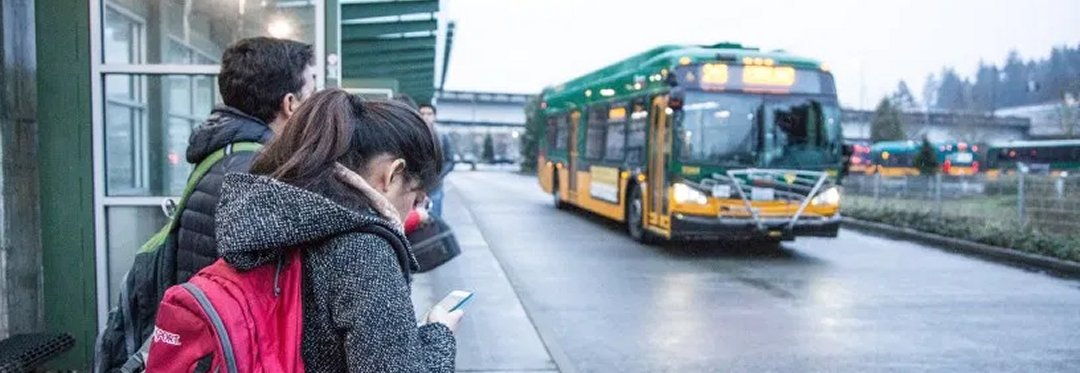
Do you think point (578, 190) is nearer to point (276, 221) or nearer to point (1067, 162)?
point (276, 221)

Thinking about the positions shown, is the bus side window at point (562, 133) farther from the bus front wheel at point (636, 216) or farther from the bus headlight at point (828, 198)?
the bus headlight at point (828, 198)

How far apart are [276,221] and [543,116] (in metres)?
23.3

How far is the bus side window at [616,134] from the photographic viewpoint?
15.9 metres

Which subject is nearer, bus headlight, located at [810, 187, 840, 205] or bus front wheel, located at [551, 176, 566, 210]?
bus headlight, located at [810, 187, 840, 205]

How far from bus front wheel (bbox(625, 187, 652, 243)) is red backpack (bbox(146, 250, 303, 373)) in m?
12.9

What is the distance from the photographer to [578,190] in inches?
774

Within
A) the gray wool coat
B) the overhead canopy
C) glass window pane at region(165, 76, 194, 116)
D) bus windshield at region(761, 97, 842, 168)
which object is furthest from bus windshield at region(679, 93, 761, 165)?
the gray wool coat

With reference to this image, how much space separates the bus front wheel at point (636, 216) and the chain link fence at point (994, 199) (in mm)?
5977

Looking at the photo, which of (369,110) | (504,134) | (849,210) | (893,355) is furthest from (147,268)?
(504,134)

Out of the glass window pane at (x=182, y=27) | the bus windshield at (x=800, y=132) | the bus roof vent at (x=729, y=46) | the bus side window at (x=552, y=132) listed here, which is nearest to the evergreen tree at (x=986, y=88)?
the bus side window at (x=552, y=132)

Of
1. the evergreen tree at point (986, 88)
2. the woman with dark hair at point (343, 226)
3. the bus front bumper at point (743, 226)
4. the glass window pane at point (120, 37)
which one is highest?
the evergreen tree at point (986, 88)

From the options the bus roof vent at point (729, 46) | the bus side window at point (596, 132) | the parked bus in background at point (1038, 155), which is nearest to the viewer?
the bus roof vent at point (729, 46)

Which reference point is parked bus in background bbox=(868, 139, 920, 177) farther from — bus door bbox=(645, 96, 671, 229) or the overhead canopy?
bus door bbox=(645, 96, 671, 229)

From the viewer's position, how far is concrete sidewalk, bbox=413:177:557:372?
21.3 ft
